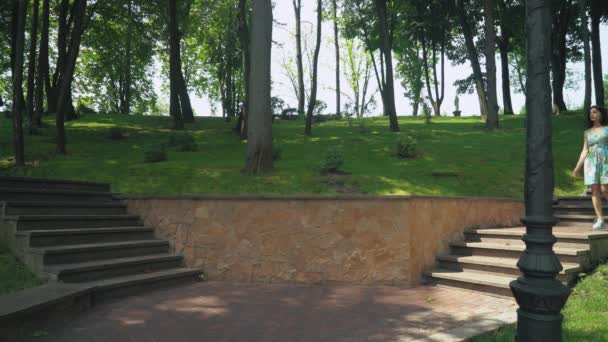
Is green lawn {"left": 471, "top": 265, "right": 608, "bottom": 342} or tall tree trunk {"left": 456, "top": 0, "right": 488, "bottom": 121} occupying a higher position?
tall tree trunk {"left": 456, "top": 0, "right": 488, "bottom": 121}

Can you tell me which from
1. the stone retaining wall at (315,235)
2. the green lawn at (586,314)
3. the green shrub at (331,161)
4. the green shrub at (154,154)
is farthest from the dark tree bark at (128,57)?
the green lawn at (586,314)

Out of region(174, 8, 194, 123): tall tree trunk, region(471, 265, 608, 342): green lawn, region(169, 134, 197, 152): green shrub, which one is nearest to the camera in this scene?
region(471, 265, 608, 342): green lawn

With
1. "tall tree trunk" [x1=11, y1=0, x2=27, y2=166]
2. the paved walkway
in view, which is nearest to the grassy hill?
"tall tree trunk" [x1=11, y1=0, x2=27, y2=166]

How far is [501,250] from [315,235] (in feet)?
10.2

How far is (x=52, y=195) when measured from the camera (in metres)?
8.42

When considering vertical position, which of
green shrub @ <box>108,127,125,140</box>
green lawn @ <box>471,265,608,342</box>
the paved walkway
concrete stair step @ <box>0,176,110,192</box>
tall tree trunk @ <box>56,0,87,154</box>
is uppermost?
tall tree trunk @ <box>56,0,87,154</box>

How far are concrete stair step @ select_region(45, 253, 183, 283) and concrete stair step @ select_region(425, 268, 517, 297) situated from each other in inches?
179

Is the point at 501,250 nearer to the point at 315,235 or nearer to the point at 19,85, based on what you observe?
the point at 315,235

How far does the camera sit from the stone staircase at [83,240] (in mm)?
6402

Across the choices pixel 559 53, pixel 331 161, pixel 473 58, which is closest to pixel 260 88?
pixel 331 161

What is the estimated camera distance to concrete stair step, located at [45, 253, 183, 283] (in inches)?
245

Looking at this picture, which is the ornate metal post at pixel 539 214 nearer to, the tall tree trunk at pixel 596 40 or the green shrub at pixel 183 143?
the green shrub at pixel 183 143

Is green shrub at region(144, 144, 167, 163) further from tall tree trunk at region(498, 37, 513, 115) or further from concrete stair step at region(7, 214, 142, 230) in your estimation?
tall tree trunk at region(498, 37, 513, 115)

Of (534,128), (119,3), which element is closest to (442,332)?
(534,128)
